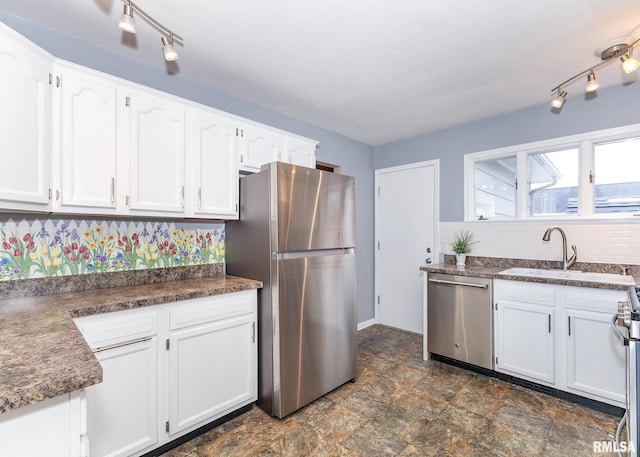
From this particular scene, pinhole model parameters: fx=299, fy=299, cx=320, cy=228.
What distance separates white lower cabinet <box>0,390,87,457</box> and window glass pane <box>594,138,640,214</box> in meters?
A: 3.66

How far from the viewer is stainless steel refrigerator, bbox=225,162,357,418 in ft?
6.70

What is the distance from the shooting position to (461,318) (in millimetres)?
2764

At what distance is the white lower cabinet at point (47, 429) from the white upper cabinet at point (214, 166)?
146 centimetres

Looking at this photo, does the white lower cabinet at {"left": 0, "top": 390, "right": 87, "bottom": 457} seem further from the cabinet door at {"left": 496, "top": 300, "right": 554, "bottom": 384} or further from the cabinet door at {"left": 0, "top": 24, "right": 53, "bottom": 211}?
the cabinet door at {"left": 496, "top": 300, "right": 554, "bottom": 384}

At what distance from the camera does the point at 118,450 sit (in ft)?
5.14

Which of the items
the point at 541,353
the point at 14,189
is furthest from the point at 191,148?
the point at 541,353

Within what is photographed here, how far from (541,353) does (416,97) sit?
2.37 m

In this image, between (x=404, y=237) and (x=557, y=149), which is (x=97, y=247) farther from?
(x=557, y=149)

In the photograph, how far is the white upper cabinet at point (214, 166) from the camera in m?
2.12

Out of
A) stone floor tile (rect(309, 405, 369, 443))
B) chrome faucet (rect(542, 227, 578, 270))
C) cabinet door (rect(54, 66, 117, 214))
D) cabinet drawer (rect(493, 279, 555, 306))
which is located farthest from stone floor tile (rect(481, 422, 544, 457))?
cabinet door (rect(54, 66, 117, 214))

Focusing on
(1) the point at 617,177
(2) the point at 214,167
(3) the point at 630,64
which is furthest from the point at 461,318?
(2) the point at 214,167

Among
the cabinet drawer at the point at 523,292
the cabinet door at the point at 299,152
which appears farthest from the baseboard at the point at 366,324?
the cabinet door at the point at 299,152

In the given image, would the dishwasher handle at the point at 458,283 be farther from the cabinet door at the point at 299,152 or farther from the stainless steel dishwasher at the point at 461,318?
the cabinet door at the point at 299,152

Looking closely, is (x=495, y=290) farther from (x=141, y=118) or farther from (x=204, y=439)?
(x=141, y=118)
